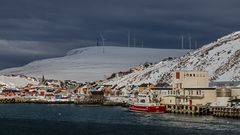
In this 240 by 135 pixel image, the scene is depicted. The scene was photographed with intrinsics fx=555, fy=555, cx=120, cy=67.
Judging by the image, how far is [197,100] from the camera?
91.6 meters

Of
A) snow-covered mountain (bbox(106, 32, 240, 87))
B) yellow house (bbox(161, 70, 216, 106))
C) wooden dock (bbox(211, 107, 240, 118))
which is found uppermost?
snow-covered mountain (bbox(106, 32, 240, 87))

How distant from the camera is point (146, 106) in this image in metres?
94.9

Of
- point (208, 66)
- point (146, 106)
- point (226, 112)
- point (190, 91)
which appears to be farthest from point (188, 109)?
point (208, 66)

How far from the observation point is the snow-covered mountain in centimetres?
14138

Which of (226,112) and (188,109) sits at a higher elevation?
(188,109)

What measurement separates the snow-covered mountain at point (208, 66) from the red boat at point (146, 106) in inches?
1459

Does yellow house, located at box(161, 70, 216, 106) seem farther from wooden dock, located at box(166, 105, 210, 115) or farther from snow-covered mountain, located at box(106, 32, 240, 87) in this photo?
snow-covered mountain, located at box(106, 32, 240, 87)

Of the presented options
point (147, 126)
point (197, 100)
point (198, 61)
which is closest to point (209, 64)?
point (198, 61)

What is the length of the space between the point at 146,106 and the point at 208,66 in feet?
217

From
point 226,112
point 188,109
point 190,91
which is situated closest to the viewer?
point 226,112

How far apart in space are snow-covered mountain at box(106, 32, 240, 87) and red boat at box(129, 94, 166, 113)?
122 feet

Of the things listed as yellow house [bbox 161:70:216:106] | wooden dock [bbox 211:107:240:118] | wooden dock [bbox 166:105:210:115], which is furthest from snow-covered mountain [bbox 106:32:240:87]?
wooden dock [bbox 211:107:240:118]

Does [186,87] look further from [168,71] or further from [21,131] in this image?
[168,71]

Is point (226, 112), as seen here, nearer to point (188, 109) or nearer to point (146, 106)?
point (188, 109)
